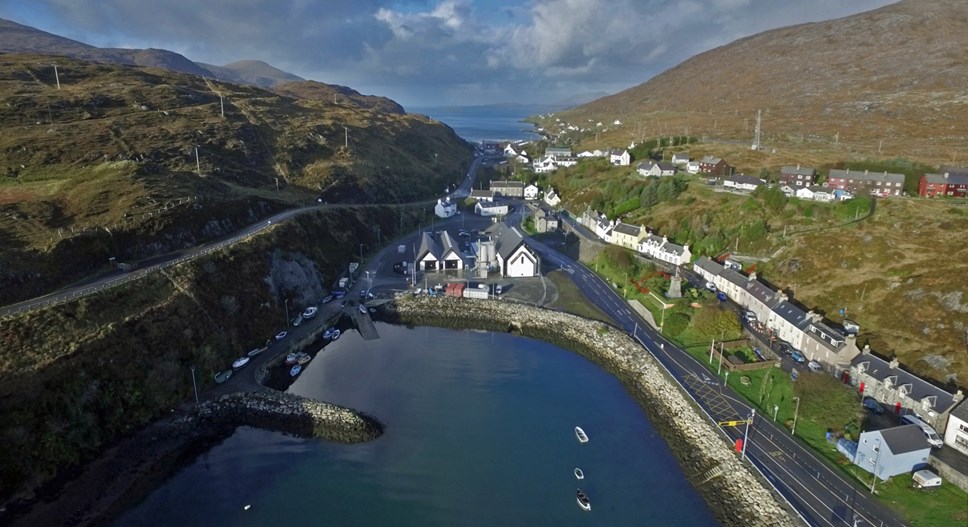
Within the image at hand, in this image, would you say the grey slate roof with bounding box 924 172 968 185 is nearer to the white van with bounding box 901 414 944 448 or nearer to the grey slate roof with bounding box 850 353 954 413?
the grey slate roof with bounding box 850 353 954 413

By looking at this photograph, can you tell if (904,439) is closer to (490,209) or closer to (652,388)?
(652,388)

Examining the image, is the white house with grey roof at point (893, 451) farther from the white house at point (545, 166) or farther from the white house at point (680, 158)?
the white house at point (545, 166)

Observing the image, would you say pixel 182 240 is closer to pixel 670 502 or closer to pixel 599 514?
pixel 599 514

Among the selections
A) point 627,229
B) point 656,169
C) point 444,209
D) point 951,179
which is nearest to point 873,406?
point 627,229

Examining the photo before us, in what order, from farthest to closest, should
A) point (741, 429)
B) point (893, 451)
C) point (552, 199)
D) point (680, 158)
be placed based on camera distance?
point (680, 158)
point (552, 199)
point (741, 429)
point (893, 451)

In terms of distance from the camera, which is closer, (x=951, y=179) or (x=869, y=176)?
(x=951, y=179)

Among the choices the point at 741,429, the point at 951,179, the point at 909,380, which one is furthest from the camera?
the point at 951,179

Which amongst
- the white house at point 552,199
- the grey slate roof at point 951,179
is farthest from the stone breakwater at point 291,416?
the grey slate roof at point 951,179
